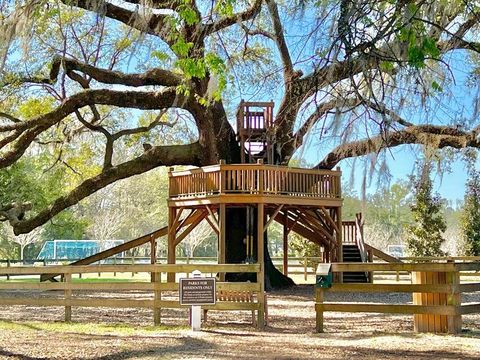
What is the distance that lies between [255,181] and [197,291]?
7079mm

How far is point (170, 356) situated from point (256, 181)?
9.47 meters

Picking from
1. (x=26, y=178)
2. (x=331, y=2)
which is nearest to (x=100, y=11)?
(x=331, y=2)

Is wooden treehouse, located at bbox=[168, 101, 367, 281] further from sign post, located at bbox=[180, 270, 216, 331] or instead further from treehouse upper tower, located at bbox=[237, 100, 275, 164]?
sign post, located at bbox=[180, 270, 216, 331]

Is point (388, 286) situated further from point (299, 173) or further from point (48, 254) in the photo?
point (48, 254)

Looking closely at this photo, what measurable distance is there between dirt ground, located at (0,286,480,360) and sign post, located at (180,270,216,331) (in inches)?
10.9

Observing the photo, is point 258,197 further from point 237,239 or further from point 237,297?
point 237,297

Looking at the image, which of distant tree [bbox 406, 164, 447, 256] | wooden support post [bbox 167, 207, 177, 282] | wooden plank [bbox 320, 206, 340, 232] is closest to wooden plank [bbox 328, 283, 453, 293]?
wooden plank [bbox 320, 206, 340, 232]

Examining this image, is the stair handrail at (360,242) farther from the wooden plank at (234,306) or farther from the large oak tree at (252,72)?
the wooden plank at (234,306)

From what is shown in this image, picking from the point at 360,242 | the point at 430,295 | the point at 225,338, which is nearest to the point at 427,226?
the point at 360,242

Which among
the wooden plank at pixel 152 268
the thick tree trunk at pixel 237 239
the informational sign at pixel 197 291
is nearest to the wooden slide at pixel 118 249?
the thick tree trunk at pixel 237 239

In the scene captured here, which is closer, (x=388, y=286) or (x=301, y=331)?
(x=388, y=286)

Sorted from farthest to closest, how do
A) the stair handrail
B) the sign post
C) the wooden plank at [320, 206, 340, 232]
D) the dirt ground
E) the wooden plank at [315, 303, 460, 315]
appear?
the stair handrail < the wooden plank at [320, 206, 340, 232] < the sign post < the wooden plank at [315, 303, 460, 315] < the dirt ground

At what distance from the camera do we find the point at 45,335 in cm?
808

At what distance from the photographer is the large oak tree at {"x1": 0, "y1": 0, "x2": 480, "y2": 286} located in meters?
4.73
